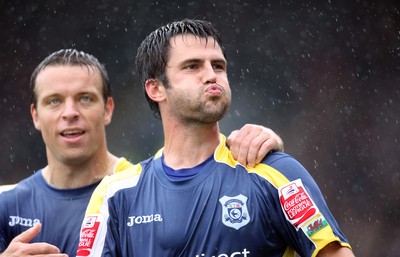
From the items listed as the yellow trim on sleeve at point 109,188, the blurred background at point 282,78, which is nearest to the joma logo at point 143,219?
the yellow trim on sleeve at point 109,188

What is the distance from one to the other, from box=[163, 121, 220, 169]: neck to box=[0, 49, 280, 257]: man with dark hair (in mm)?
975

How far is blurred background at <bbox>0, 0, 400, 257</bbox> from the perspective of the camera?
29.9 feet

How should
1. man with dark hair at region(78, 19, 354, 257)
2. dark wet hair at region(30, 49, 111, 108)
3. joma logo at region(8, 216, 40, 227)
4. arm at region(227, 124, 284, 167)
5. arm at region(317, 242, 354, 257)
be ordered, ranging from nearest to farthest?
arm at region(317, 242, 354, 257)
man with dark hair at region(78, 19, 354, 257)
arm at region(227, 124, 284, 167)
joma logo at region(8, 216, 40, 227)
dark wet hair at region(30, 49, 111, 108)

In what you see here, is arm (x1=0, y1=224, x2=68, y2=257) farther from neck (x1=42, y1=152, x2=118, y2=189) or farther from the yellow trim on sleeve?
neck (x1=42, y1=152, x2=118, y2=189)

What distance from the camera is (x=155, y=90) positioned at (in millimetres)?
3820

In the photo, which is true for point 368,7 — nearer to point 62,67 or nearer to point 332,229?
point 62,67

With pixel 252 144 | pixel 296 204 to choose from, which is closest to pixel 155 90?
pixel 252 144

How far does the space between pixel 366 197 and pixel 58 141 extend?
5301mm

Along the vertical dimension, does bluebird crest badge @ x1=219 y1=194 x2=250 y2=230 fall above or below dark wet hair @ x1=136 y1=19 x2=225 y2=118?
below

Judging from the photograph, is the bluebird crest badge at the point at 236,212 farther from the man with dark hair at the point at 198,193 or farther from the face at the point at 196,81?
the face at the point at 196,81

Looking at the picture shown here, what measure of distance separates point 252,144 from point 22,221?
5.40 ft

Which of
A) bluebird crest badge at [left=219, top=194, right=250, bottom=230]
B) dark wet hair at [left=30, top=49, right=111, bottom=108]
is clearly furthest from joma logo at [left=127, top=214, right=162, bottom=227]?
dark wet hair at [left=30, top=49, right=111, bottom=108]

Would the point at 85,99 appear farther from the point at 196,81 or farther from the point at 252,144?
the point at 252,144

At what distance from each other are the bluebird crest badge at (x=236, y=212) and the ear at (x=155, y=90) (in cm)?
74
